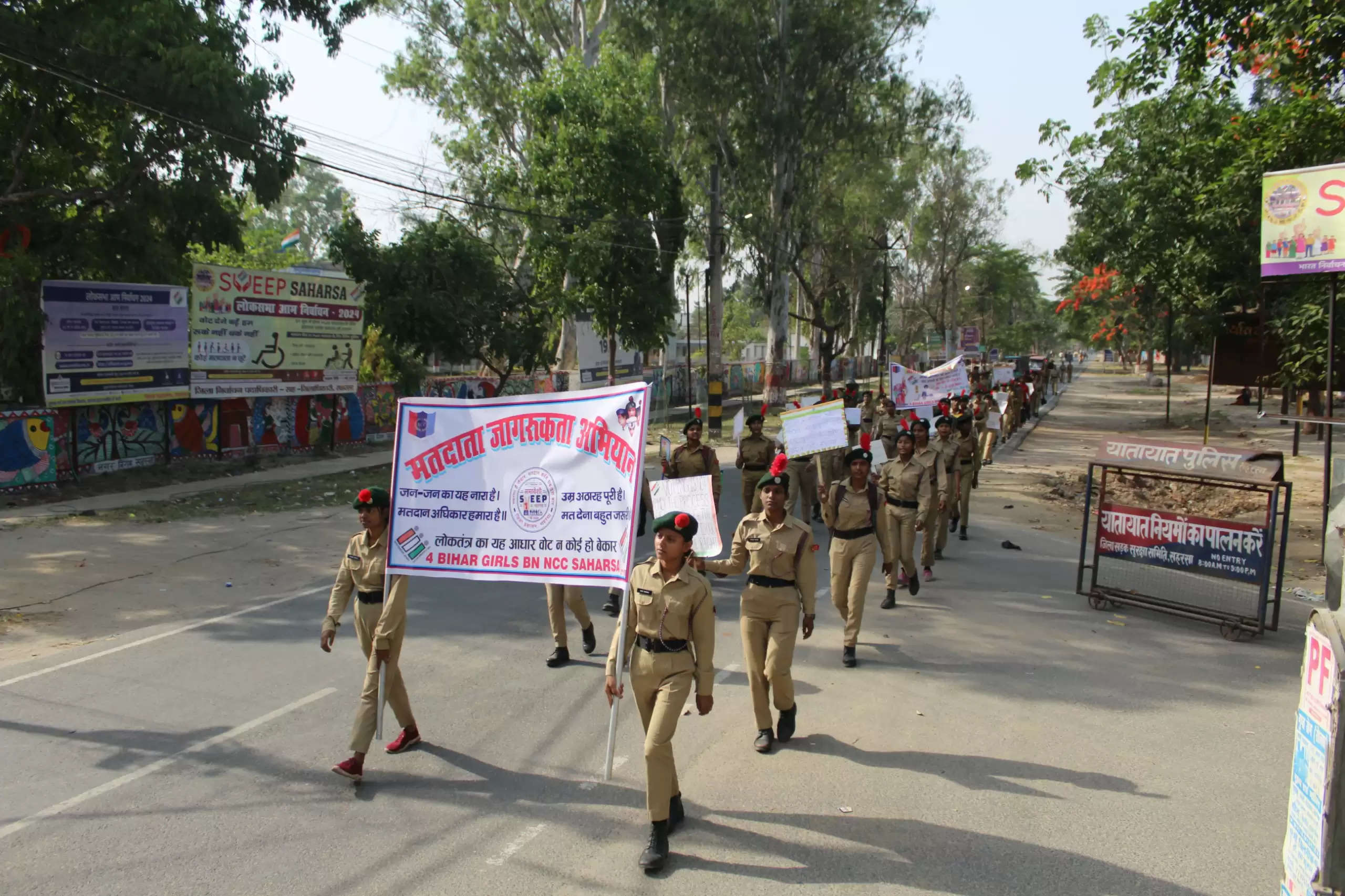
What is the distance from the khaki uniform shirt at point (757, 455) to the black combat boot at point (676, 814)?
6790 mm

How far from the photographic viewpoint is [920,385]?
1733cm

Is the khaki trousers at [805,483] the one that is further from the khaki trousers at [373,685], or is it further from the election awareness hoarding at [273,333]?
the election awareness hoarding at [273,333]

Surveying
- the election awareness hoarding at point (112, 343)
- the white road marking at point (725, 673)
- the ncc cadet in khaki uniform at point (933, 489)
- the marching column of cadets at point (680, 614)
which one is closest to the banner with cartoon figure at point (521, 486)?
the marching column of cadets at point (680, 614)

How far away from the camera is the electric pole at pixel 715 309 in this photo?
26.5 m

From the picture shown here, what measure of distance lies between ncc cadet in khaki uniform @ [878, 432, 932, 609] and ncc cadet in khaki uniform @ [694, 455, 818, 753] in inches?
140

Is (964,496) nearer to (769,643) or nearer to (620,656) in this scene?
(769,643)

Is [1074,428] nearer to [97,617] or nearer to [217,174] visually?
[217,174]

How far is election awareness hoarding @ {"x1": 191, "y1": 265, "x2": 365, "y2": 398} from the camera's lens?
18359mm

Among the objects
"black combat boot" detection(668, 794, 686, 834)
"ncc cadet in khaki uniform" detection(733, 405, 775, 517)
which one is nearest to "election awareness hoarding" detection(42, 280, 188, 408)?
"ncc cadet in khaki uniform" detection(733, 405, 775, 517)

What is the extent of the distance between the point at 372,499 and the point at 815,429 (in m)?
5.89

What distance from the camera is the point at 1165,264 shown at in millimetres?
23266

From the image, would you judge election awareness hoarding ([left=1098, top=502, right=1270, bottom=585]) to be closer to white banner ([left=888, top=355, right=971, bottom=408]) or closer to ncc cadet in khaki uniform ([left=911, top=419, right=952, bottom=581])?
ncc cadet in khaki uniform ([left=911, top=419, right=952, bottom=581])

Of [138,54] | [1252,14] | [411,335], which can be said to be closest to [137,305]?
[138,54]

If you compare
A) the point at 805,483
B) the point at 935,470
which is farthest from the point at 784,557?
the point at 805,483
